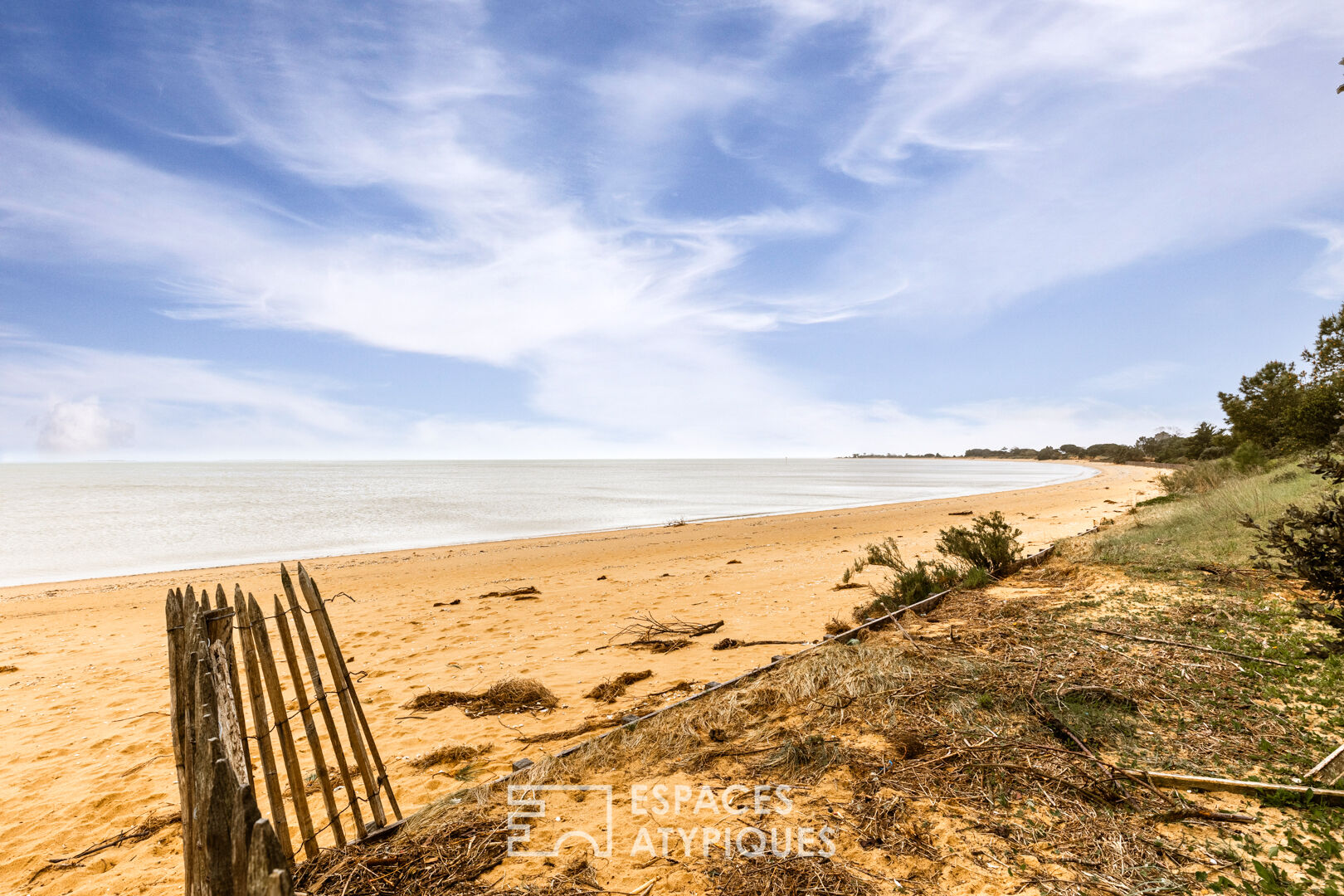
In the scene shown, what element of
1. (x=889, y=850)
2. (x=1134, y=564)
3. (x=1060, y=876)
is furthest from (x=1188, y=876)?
(x=1134, y=564)

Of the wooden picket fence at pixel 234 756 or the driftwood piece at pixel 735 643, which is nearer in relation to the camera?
the wooden picket fence at pixel 234 756

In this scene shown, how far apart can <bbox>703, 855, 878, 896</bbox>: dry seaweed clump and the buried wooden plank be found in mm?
1798

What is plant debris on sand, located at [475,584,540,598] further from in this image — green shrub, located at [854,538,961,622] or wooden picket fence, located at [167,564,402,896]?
wooden picket fence, located at [167,564,402,896]

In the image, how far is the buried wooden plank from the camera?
126 inches

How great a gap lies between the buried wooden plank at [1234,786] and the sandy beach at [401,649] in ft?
11.9

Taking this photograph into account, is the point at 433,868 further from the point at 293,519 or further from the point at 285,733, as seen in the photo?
the point at 293,519

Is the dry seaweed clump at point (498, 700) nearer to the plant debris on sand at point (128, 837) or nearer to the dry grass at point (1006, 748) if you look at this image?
the dry grass at point (1006, 748)

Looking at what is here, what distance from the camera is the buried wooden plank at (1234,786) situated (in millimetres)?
3209

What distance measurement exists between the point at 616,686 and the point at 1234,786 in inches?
181

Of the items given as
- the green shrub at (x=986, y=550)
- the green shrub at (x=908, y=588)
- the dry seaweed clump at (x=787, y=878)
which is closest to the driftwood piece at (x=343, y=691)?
the dry seaweed clump at (x=787, y=878)

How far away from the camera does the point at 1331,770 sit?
135 inches

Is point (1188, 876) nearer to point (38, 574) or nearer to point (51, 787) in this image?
point (51, 787)

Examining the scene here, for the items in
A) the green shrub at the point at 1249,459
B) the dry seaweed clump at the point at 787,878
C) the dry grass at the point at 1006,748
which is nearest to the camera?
the dry seaweed clump at the point at 787,878
